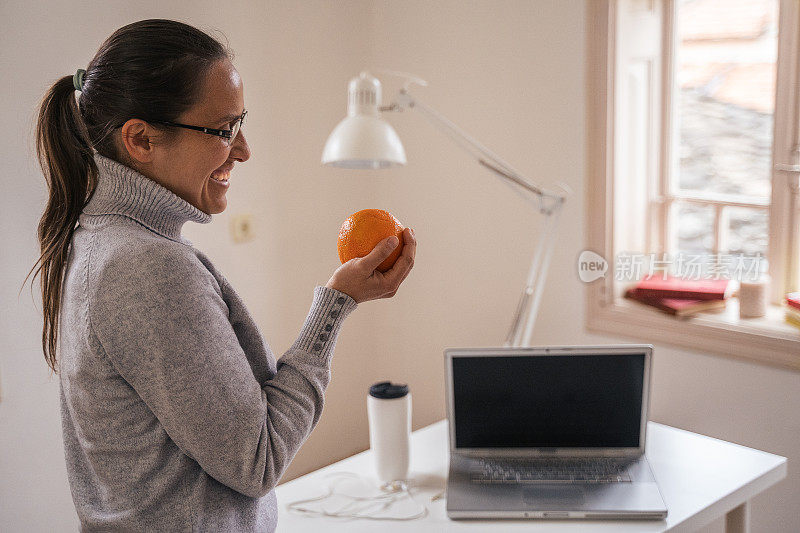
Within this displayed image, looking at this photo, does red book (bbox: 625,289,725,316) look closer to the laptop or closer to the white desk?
the white desk

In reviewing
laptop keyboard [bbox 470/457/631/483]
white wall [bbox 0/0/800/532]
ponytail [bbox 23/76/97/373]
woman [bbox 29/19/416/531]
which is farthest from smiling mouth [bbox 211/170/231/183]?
white wall [bbox 0/0/800/532]

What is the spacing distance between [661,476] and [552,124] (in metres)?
1.13

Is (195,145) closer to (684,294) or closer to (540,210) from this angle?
(540,210)

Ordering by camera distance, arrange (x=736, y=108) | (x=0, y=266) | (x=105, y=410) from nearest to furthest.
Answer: (x=105, y=410)
(x=0, y=266)
(x=736, y=108)

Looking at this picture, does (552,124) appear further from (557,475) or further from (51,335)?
(51,335)

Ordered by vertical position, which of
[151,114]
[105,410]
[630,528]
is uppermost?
[151,114]

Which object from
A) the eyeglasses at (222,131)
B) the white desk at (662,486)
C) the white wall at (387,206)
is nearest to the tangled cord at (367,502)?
the white desk at (662,486)

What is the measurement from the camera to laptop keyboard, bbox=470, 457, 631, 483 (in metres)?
1.46

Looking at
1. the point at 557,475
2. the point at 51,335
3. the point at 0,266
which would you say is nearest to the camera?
the point at 51,335

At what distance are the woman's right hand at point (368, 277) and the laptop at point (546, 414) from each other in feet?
1.80

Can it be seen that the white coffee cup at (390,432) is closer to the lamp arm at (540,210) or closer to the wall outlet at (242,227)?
the lamp arm at (540,210)

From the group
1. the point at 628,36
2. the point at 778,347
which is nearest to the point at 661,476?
the point at 778,347

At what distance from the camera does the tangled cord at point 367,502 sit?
55.7 inches

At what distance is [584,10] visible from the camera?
84.0 inches
